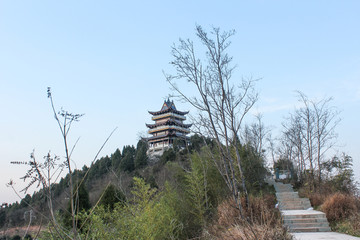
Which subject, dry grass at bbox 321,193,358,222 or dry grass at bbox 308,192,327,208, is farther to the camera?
dry grass at bbox 308,192,327,208

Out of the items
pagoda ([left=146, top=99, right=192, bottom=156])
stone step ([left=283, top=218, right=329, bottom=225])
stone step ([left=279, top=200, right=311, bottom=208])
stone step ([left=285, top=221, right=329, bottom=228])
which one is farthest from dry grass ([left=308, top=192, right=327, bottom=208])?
pagoda ([left=146, top=99, right=192, bottom=156])

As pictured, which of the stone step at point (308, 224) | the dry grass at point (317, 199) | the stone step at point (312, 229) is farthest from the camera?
the dry grass at point (317, 199)

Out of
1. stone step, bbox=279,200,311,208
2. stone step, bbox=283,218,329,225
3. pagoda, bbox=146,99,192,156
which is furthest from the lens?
pagoda, bbox=146,99,192,156

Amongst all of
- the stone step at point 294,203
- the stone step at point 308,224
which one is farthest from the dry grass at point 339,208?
the stone step at point 294,203

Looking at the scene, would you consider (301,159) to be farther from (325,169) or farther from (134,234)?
(134,234)

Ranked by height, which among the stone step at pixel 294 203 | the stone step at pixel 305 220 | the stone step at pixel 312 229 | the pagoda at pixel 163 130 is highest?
the pagoda at pixel 163 130

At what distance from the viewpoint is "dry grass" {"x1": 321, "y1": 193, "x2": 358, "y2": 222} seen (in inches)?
293

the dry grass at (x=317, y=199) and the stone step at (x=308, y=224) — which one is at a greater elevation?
the dry grass at (x=317, y=199)

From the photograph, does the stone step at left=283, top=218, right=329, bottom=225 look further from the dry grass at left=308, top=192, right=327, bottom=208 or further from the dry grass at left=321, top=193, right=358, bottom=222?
the dry grass at left=308, top=192, right=327, bottom=208

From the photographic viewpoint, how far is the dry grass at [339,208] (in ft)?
24.4

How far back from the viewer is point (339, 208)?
300 inches

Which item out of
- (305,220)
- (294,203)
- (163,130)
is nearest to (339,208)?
(305,220)

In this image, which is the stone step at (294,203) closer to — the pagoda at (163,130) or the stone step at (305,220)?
the stone step at (305,220)

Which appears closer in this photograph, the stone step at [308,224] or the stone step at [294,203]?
the stone step at [308,224]
